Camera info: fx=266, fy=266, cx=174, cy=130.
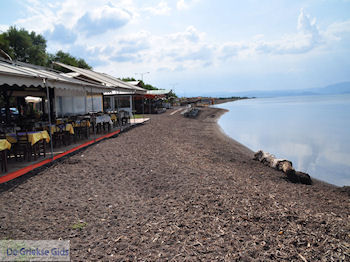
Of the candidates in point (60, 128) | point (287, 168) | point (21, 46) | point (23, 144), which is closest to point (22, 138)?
point (23, 144)

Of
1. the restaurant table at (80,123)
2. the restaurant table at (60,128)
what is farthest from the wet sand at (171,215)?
the restaurant table at (80,123)

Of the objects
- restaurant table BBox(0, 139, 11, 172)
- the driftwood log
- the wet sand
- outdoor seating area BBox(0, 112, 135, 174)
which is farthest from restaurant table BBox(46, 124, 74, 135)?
the driftwood log

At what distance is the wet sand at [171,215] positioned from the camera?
134 inches

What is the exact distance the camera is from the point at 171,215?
4.41 meters

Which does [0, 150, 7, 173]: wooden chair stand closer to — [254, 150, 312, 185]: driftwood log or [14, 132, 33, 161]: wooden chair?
[14, 132, 33, 161]: wooden chair

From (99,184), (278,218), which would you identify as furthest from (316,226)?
(99,184)

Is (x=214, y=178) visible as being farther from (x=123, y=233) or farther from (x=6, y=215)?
(x=6, y=215)

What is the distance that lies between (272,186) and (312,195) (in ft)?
3.09

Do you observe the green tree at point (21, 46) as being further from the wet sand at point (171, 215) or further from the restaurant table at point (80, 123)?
the wet sand at point (171, 215)

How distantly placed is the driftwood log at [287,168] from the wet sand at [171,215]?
1267 mm

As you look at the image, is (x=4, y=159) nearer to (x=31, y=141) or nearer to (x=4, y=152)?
(x=4, y=152)

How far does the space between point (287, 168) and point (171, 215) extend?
5.92 meters

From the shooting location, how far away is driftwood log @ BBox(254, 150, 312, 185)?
8.54 meters

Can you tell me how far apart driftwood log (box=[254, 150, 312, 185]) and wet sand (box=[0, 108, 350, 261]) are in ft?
4.16
